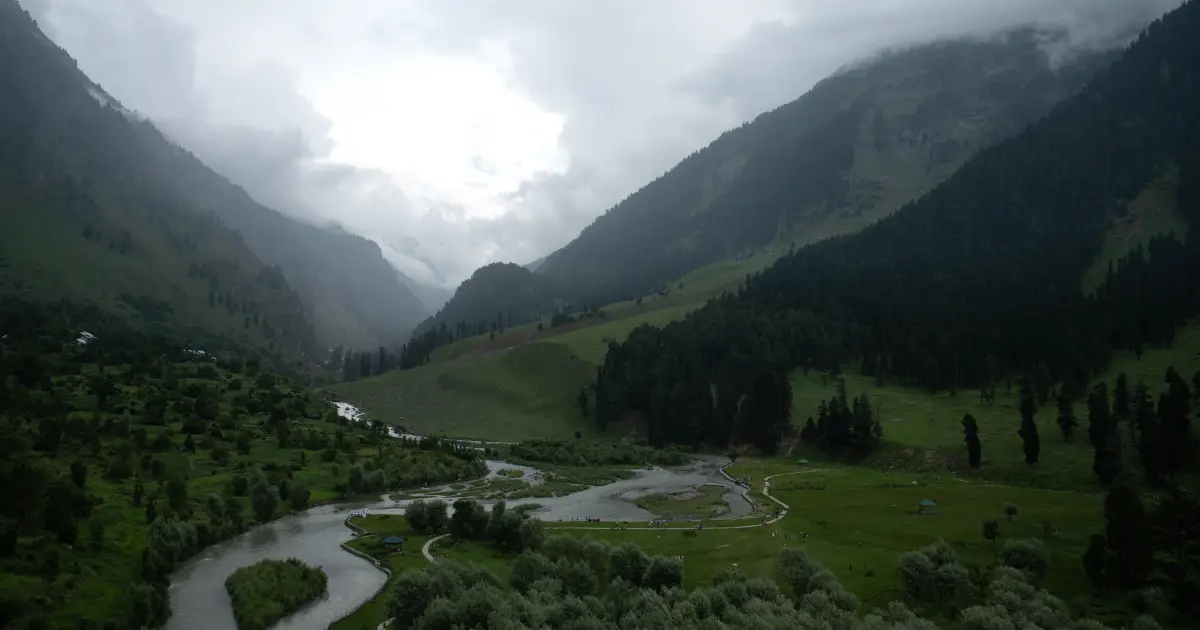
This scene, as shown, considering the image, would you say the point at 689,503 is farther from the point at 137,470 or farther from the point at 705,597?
the point at 137,470

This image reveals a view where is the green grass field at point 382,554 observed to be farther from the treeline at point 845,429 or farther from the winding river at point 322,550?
the treeline at point 845,429

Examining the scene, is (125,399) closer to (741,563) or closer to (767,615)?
(741,563)

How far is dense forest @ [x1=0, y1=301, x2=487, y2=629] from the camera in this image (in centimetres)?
6334

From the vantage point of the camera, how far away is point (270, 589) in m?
67.1

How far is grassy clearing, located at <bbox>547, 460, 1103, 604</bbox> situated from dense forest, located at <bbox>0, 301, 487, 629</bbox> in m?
46.6

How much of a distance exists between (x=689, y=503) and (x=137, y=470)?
87389 mm

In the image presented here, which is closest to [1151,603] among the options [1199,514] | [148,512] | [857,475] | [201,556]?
[1199,514]

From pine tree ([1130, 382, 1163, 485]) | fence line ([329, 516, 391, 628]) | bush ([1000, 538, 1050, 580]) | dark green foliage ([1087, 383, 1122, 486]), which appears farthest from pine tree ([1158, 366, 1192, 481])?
fence line ([329, 516, 391, 628])

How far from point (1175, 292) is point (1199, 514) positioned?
480 feet

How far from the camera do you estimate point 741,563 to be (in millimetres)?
68688

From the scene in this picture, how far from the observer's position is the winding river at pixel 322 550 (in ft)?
212

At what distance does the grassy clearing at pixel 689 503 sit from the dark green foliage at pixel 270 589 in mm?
52466

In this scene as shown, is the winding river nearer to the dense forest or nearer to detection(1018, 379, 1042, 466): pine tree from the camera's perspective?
the dense forest

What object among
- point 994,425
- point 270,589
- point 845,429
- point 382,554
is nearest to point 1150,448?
point 994,425
